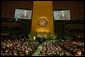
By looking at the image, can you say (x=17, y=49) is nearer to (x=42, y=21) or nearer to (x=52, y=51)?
(x=52, y=51)

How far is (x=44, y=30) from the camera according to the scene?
1571cm

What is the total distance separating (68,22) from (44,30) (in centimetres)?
365

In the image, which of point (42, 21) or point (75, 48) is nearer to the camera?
point (75, 48)

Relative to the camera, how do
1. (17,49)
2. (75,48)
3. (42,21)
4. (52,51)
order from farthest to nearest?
(42,21) < (75,48) < (17,49) < (52,51)

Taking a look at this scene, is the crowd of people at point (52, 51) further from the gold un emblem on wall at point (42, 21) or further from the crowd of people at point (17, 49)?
the gold un emblem on wall at point (42, 21)

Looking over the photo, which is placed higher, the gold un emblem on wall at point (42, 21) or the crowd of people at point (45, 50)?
the gold un emblem on wall at point (42, 21)

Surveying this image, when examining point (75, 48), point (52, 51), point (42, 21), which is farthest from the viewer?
point (42, 21)

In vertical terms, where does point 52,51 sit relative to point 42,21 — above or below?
below

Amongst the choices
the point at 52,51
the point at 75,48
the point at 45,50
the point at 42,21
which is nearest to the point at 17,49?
the point at 45,50

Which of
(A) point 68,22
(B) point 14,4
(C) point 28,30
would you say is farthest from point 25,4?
(A) point 68,22

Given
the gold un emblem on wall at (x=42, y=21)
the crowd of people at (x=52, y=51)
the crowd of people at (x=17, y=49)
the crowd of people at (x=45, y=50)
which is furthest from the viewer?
the gold un emblem on wall at (x=42, y=21)

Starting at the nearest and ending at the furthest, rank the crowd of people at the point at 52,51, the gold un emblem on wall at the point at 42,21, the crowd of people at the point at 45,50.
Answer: the crowd of people at the point at 45,50
the crowd of people at the point at 52,51
the gold un emblem on wall at the point at 42,21

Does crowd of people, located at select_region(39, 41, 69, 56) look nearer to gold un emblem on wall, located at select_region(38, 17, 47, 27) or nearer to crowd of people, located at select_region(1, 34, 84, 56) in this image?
crowd of people, located at select_region(1, 34, 84, 56)

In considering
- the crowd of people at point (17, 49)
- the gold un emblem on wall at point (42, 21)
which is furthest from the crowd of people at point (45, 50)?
the gold un emblem on wall at point (42, 21)
